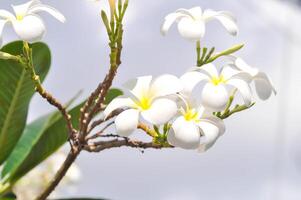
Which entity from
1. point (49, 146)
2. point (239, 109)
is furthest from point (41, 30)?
point (49, 146)

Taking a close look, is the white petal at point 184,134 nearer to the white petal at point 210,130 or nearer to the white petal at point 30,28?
Result: the white petal at point 210,130

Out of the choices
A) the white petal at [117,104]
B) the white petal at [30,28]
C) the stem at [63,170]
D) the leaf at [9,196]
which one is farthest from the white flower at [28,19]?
the leaf at [9,196]

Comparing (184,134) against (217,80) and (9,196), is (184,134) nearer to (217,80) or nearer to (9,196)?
(217,80)

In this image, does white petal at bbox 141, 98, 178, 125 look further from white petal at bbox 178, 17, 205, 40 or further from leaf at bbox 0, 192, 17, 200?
leaf at bbox 0, 192, 17, 200

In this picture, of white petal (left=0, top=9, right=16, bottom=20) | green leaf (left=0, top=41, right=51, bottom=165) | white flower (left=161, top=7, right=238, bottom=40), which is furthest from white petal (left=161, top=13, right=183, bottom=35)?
green leaf (left=0, top=41, right=51, bottom=165)

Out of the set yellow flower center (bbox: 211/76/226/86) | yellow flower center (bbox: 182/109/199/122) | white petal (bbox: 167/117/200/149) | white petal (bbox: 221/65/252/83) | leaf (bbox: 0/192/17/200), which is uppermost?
white petal (bbox: 221/65/252/83)

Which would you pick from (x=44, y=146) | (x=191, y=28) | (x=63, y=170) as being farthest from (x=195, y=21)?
(x=44, y=146)

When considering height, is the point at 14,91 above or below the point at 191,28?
below

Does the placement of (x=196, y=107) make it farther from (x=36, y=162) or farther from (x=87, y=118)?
(x=36, y=162)
